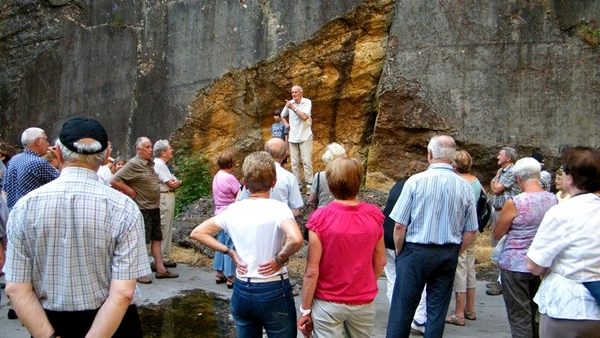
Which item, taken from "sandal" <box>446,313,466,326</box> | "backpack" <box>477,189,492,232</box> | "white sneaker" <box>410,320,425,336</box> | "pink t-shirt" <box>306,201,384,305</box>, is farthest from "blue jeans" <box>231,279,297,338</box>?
"sandal" <box>446,313,466,326</box>

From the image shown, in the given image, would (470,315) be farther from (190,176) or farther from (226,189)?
(190,176)

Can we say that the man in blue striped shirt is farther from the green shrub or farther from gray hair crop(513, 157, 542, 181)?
the green shrub

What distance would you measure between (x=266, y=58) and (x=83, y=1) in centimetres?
410

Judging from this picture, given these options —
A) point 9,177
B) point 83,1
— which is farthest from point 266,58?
point 9,177

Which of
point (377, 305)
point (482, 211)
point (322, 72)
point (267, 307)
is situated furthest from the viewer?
point (322, 72)

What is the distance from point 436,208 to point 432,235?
19cm

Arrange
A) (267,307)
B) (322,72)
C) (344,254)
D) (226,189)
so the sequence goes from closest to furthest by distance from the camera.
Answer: (267,307)
(344,254)
(226,189)
(322,72)

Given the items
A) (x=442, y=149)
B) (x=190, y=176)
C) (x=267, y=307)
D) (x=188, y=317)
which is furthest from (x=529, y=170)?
(x=190, y=176)

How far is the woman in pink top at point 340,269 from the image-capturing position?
350cm

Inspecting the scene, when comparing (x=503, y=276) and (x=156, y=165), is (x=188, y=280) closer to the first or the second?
(x=156, y=165)

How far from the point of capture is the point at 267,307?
339cm

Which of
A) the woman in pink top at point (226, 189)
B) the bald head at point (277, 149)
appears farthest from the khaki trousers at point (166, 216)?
the bald head at point (277, 149)

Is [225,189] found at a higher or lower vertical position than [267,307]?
higher

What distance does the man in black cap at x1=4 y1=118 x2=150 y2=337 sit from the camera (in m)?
2.54
